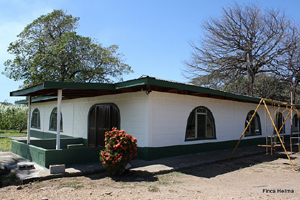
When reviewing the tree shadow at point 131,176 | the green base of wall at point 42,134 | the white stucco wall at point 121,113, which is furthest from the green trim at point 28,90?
the green base of wall at point 42,134

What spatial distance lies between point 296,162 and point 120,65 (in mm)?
20432

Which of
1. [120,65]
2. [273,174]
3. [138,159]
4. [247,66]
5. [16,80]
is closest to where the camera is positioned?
[273,174]

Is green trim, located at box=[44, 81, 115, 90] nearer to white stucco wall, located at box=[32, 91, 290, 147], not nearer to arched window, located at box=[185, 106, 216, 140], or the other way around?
white stucco wall, located at box=[32, 91, 290, 147]

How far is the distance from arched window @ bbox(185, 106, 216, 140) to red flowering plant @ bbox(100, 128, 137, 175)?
3859 mm

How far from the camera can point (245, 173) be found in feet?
24.6

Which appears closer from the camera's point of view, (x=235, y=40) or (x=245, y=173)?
(x=245, y=173)

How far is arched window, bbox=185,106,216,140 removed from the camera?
33.5ft

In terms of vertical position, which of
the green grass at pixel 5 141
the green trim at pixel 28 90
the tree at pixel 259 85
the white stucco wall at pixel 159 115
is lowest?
the green grass at pixel 5 141

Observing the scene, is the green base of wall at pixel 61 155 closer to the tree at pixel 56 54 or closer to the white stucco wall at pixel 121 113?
the white stucco wall at pixel 121 113

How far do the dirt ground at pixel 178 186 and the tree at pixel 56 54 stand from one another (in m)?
17.9

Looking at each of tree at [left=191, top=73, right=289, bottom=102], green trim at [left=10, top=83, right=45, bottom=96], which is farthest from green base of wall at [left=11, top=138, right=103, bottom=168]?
tree at [left=191, top=73, right=289, bottom=102]

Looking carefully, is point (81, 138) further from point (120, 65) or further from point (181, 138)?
point (120, 65)

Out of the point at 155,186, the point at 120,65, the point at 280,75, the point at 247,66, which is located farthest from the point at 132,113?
the point at 120,65

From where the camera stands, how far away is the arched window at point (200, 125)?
10209 mm
